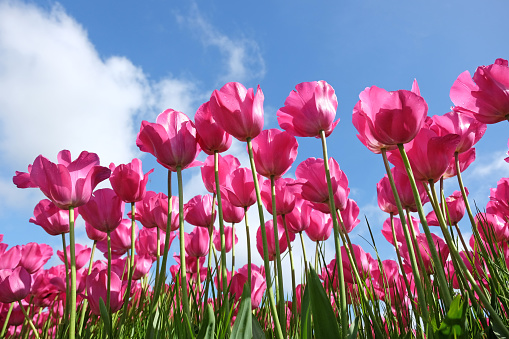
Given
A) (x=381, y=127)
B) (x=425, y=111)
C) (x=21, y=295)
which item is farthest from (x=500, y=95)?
(x=21, y=295)

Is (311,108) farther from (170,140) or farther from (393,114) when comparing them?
(170,140)

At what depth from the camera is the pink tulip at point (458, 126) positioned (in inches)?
51.6

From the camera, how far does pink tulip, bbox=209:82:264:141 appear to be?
44.2 inches

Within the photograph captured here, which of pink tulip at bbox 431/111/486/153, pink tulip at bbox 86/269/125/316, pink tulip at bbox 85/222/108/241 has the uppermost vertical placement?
pink tulip at bbox 431/111/486/153

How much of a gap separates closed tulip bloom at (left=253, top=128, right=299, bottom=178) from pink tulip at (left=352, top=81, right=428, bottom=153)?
0.28 meters

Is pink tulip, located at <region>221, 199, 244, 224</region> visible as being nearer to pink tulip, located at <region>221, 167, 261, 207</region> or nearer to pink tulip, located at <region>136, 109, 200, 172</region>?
pink tulip, located at <region>221, 167, 261, 207</region>

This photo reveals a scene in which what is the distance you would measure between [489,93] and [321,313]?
0.76 meters

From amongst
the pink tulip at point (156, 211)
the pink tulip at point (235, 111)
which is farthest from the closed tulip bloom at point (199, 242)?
the pink tulip at point (235, 111)

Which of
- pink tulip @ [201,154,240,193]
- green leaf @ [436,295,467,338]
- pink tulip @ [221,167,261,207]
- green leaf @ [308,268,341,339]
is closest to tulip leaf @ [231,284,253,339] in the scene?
green leaf @ [308,268,341,339]

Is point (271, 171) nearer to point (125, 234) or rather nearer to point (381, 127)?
point (381, 127)

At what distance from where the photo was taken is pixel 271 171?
1.26 metres

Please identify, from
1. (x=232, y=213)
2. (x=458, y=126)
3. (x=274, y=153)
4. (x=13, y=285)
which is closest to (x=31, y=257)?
(x=13, y=285)

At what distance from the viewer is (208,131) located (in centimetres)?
120

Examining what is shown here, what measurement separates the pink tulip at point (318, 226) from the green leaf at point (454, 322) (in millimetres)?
983
